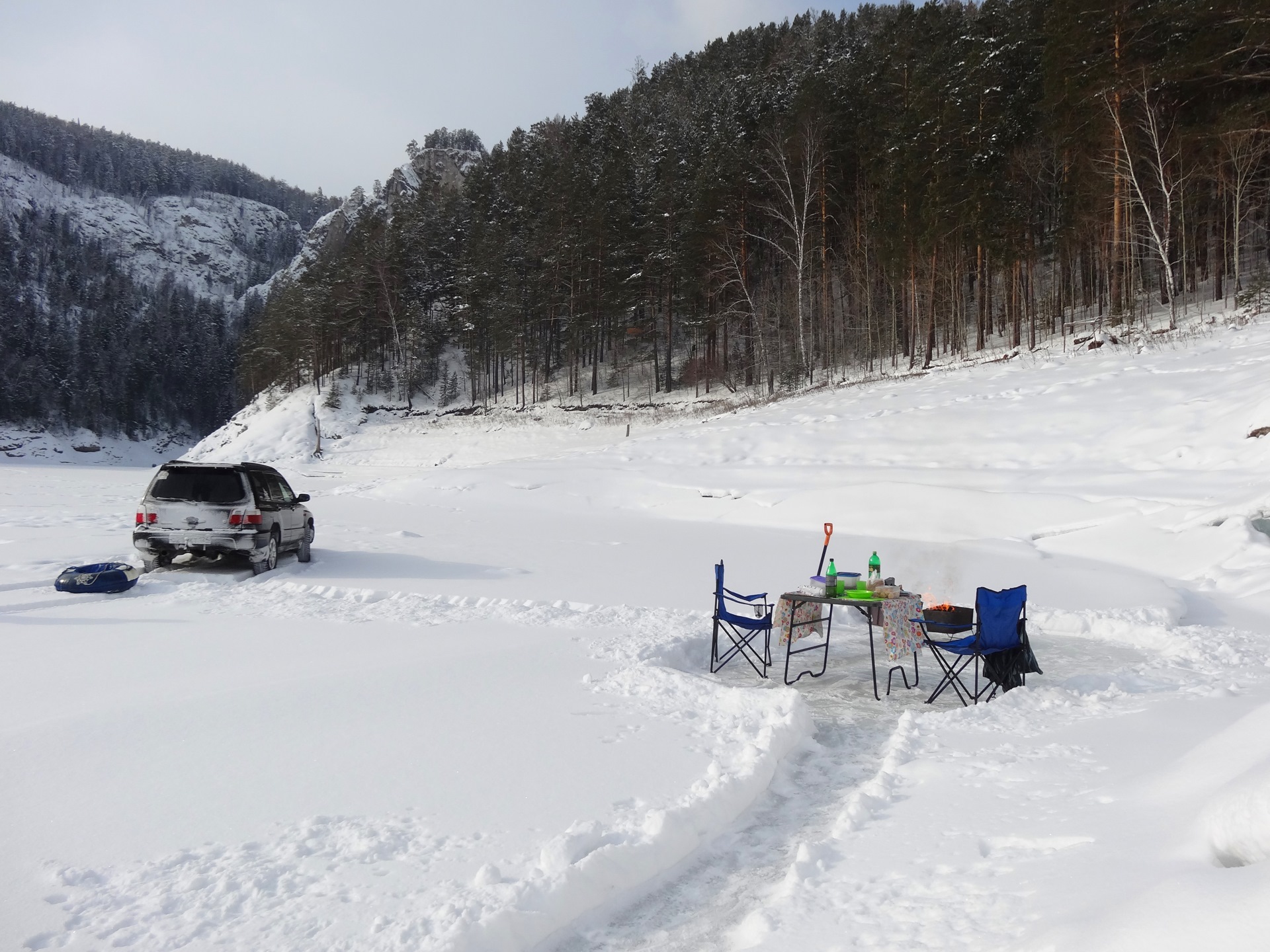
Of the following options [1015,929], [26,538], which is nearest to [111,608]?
[26,538]

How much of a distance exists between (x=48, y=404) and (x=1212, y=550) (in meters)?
102

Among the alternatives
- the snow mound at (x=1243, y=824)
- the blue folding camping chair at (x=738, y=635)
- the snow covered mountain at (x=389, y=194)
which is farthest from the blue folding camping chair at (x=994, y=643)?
the snow covered mountain at (x=389, y=194)

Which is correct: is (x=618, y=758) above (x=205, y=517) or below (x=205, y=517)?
below

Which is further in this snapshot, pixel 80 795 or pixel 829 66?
pixel 829 66

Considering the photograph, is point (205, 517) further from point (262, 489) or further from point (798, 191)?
point (798, 191)

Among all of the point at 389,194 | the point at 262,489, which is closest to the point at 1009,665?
the point at 262,489

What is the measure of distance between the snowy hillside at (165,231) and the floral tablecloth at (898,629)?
151 metres

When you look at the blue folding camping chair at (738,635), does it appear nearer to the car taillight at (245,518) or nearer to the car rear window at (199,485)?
the car taillight at (245,518)

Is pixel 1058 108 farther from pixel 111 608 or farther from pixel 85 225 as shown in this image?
pixel 85 225

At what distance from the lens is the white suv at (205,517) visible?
10438 millimetres

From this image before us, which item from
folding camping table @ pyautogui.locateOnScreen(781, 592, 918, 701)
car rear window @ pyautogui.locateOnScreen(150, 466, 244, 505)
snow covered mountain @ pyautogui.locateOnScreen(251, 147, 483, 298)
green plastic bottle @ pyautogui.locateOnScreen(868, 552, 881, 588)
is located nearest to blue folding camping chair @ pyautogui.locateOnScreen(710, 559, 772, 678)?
folding camping table @ pyautogui.locateOnScreen(781, 592, 918, 701)

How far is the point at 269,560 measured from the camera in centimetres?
1095

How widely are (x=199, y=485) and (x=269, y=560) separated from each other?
1370 mm

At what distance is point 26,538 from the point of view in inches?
508
